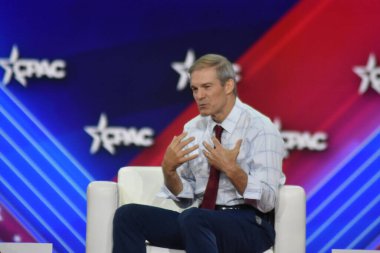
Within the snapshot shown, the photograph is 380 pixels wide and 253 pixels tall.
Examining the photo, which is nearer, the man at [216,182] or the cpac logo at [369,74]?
the man at [216,182]

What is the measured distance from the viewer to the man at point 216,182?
3.16 metres

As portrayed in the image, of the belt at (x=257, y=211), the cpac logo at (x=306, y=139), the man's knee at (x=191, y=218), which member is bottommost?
the man's knee at (x=191, y=218)

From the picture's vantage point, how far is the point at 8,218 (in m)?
4.74

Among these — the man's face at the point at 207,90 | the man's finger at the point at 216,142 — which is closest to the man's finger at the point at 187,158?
the man's finger at the point at 216,142

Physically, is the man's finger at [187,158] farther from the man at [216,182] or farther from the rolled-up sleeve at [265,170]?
the rolled-up sleeve at [265,170]

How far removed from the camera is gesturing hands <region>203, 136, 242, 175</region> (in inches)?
124

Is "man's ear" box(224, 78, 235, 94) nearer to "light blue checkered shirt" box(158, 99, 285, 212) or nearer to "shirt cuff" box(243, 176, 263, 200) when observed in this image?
"light blue checkered shirt" box(158, 99, 285, 212)

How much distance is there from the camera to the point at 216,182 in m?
3.38

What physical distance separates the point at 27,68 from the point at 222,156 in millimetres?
1956

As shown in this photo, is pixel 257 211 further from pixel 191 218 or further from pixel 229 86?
pixel 229 86

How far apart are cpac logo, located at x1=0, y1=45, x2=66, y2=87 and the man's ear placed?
5.06 feet

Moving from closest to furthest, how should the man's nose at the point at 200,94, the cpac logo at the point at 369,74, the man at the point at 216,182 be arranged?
the man at the point at 216,182
the man's nose at the point at 200,94
the cpac logo at the point at 369,74

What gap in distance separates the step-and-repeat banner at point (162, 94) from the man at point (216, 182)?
1102 mm

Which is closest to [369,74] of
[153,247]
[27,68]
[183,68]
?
[183,68]
